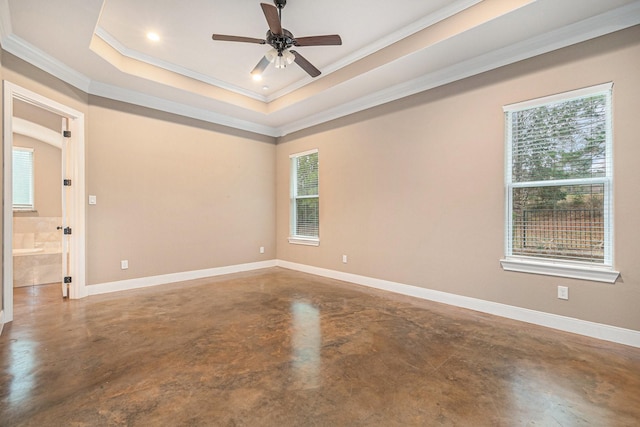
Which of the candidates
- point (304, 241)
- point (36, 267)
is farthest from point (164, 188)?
point (304, 241)

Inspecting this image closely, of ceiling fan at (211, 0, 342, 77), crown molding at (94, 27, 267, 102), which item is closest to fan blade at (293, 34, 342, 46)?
ceiling fan at (211, 0, 342, 77)

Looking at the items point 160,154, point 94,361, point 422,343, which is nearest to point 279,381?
point 422,343

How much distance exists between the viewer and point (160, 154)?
4.77 m

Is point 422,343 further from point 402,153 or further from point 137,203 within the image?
point 137,203

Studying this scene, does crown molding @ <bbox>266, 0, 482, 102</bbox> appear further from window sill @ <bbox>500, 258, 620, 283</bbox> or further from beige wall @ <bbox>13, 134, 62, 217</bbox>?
beige wall @ <bbox>13, 134, 62, 217</bbox>

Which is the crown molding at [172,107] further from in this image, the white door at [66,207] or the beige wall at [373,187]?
the white door at [66,207]

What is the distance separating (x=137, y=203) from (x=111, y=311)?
1766mm

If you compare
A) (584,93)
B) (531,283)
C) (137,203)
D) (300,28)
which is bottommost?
(531,283)

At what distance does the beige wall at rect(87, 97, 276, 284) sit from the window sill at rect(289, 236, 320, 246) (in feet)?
1.89

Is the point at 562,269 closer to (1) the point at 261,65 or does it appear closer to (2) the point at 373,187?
(2) the point at 373,187

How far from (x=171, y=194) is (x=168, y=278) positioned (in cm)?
141

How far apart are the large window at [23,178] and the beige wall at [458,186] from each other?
5.58m

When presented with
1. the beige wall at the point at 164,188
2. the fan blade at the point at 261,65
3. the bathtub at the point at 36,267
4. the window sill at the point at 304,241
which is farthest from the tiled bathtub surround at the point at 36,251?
the fan blade at the point at 261,65

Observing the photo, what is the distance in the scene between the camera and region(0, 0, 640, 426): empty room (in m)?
1.95
